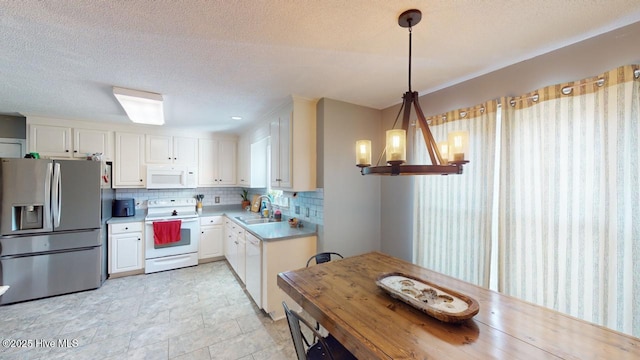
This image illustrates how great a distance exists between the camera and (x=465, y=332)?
1068 mm

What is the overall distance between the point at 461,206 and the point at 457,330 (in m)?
1.31

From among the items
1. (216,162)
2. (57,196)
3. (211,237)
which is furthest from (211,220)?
(57,196)

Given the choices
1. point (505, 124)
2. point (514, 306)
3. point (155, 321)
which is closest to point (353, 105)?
point (505, 124)

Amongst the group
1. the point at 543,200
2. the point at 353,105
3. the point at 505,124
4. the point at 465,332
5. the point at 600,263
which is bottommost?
the point at 465,332

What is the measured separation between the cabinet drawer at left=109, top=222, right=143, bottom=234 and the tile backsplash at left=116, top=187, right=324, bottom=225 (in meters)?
0.67

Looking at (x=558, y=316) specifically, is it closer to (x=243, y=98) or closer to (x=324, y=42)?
(x=324, y=42)

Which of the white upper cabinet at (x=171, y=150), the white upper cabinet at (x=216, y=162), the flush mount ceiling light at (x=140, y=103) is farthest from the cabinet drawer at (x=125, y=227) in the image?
the flush mount ceiling light at (x=140, y=103)

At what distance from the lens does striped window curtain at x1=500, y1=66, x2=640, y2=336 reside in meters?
1.35

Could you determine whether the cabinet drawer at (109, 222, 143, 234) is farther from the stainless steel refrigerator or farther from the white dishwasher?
the white dishwasher

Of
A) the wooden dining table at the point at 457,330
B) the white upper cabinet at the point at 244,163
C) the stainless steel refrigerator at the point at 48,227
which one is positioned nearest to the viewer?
the wooden dining table at the point at 457,330

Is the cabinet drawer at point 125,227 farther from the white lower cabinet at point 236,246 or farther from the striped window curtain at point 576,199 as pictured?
the striped window curtain at point 576,199

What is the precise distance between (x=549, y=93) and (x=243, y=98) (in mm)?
2620

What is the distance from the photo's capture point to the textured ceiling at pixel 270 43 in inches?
49.6

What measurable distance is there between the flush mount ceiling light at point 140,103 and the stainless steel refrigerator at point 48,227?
106cm
